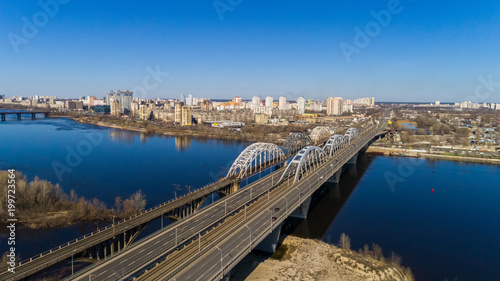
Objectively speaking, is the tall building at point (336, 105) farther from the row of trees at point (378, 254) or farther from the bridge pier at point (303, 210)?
the row of trees at point (378, 254)

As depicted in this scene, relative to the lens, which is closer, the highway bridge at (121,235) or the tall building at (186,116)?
the highway bridge at (121,235)

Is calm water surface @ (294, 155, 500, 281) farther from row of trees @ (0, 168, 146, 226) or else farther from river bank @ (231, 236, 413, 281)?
row of trees @ (0, 168, 146, 226)

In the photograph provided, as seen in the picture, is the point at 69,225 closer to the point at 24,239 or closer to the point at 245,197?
the point at 24,239

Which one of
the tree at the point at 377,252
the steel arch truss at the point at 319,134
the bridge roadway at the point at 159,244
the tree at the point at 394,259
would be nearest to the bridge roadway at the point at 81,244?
the bridge roadway at the point at 159,244

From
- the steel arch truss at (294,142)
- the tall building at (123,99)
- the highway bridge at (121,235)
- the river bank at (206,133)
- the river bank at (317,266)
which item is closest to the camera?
the highway bridge at (121,235)

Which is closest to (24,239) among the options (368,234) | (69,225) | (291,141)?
(69,225)
